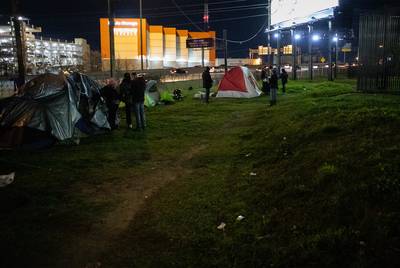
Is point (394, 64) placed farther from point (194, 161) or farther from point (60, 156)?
point (60, 156)

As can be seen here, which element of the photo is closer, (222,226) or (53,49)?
(222,226)

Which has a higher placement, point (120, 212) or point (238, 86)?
point (238, 86)

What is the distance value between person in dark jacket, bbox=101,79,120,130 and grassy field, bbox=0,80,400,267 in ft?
10.0

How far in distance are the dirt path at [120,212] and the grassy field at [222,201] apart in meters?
0.02

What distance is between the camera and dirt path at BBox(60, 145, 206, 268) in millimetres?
5348

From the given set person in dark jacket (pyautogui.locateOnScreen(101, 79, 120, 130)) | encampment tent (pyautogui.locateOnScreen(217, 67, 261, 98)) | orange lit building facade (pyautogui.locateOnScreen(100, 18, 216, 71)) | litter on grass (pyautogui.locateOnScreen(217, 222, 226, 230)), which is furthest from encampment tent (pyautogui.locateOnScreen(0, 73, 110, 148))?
orange lit building facade (pyautogui.locateOnScreen(100, 18, 216, 71))

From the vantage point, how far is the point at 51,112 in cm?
1221

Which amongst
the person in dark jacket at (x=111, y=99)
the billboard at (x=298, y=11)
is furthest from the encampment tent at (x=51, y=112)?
the billboard at (x=298, y=11)

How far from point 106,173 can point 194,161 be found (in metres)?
2.10

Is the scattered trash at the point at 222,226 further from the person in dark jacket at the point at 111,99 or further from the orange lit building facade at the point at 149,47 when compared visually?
the orange lit building facade at the point at 149,47

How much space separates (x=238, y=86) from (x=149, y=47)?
57738mm

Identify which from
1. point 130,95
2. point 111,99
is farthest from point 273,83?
point 111,99

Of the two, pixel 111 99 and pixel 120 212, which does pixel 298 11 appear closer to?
pixel 111 99

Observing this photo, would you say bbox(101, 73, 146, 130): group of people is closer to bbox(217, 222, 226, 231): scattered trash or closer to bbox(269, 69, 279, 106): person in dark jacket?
bbox(269, 69, 279, 106): person in dark jacket
